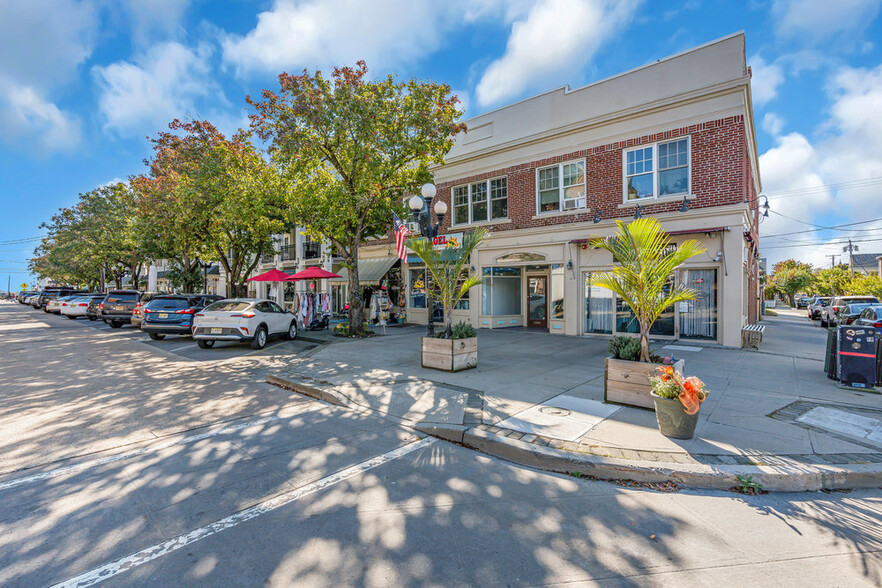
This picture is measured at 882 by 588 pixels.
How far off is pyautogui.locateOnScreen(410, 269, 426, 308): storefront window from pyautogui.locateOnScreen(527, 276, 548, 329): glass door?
202 inches

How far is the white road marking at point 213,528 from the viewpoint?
2.64 meters

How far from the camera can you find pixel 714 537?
124 inches

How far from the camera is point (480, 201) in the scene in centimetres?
1769

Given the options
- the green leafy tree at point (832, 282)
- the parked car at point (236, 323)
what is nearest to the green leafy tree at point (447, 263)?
the parked car at point (236, 323)

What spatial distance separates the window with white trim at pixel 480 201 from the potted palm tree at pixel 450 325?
812 cm

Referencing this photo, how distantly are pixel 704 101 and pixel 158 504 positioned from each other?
50.2ft

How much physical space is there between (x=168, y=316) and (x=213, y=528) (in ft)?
44.4

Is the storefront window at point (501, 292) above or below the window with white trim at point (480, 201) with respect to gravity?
below

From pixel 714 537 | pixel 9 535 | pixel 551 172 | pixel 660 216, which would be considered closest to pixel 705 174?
pixel 660 216

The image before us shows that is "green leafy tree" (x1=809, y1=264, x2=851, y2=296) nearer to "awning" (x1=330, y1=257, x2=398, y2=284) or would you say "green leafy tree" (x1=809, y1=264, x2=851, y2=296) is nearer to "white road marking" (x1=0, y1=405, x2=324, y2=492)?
"awning" (x1=330, y1=257, x2=398, y2=284)

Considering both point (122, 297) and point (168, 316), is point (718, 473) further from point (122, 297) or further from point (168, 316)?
point (122, 297)

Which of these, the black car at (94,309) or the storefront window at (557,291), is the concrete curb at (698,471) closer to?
the storefront window at (557,291)

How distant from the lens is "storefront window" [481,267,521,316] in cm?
1728

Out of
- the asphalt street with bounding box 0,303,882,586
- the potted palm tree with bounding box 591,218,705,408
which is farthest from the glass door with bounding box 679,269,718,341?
the asphalt street with bounding box 0,303,882,586
